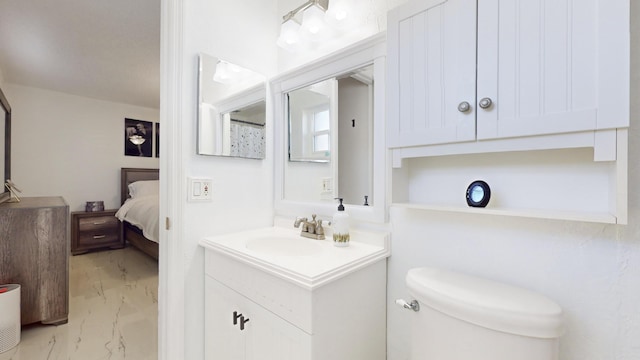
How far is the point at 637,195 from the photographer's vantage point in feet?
2.28

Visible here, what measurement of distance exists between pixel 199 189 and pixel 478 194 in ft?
3.81

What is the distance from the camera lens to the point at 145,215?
128 inches

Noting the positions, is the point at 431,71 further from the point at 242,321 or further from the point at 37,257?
the point at 37,257

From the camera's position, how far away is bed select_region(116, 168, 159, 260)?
3166 millimetres

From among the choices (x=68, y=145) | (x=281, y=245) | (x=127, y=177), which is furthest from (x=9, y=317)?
(x=68, y=145)

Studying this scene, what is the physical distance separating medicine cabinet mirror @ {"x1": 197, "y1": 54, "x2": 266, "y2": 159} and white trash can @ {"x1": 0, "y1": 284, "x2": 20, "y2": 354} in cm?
173

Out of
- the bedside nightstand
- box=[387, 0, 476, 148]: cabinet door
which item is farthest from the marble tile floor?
box=[387, 0, 476, 148]: cabinet door

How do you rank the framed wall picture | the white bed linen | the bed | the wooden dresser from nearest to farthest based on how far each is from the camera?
the wooden dresser
the white bed linen
the bed
the framed wall picture

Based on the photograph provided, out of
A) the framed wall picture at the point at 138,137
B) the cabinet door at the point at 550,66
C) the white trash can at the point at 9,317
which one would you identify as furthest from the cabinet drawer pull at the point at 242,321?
the framed wall picture at the point at 138,137

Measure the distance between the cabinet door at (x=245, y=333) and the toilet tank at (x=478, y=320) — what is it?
37 cm

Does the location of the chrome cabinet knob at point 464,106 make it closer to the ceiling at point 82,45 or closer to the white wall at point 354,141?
the white wall at point 354,141

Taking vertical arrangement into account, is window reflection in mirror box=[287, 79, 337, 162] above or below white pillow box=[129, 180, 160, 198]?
above

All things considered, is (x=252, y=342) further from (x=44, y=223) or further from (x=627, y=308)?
(x=44, y=223)

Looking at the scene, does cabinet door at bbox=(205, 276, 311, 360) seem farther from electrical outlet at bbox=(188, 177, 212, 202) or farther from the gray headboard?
the gray headboard
